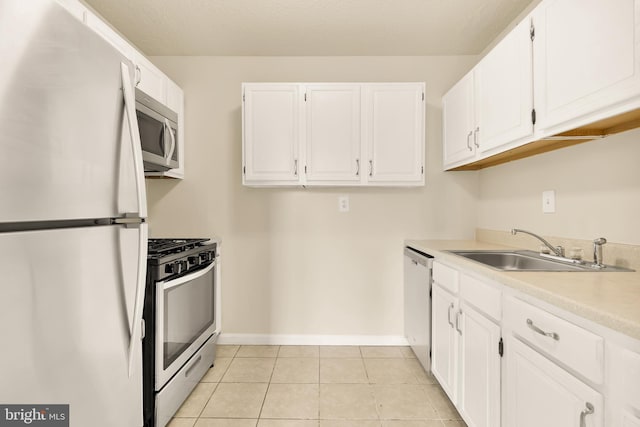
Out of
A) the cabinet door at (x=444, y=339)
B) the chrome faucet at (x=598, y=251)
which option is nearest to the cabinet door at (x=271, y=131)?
the cabinet door at (x=444, y=339)

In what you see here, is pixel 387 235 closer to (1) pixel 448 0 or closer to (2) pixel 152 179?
(1) pixel 448 0

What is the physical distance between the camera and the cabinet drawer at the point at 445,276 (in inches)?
68.5

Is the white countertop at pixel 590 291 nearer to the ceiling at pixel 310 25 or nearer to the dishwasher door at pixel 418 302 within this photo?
the dishwasher door at pixel 418 302

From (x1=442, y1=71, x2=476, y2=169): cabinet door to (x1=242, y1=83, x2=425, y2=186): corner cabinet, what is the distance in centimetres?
24

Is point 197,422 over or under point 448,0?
under

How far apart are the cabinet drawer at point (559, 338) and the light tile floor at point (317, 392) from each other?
3.24 feet

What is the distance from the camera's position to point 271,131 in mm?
2463

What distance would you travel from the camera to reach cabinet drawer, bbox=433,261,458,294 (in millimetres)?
1739

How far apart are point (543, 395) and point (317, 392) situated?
1.40 m

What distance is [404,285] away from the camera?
272 cm

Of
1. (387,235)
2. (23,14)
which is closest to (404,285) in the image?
(387,235)

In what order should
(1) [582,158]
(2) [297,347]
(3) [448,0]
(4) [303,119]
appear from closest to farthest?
(1) [582,158], (3) [448,0], (4) [303,119], (2) [297,347]

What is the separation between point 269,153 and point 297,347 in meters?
1.67

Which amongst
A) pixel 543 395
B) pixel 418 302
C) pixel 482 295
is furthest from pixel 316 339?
pixel 543 395
